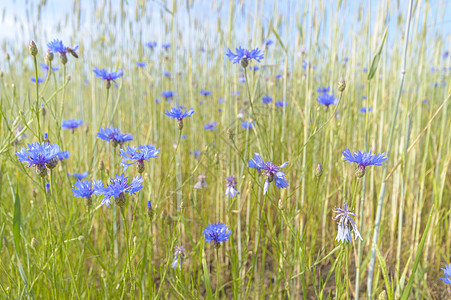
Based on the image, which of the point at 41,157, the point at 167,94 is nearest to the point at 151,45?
the point at 167,94

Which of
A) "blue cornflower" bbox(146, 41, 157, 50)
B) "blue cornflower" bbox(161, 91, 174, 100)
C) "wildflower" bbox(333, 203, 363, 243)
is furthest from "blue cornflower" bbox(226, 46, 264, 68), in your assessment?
"blue cornflower" bbox(146, 41, 157, 50)

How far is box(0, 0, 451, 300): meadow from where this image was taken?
756mm

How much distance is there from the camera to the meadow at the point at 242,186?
756 millimetres

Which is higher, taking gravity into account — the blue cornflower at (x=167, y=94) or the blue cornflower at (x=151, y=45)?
A: the blue cornflower at (x=151, y=45)

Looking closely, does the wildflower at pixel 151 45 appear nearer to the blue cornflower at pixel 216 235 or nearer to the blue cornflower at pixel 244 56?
the blue cornflower at pixel 244 56

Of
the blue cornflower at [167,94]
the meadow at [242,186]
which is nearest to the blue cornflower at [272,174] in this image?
the meadow at [242,186]

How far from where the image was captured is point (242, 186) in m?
1.45

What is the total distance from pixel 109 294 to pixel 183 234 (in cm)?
75

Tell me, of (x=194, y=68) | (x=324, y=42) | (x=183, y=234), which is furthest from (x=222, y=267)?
(x=194, y=68)

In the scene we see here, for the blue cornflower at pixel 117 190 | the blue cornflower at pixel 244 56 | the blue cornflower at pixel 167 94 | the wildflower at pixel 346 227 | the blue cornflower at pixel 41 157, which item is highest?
the blue cornflower at pixel 244 56

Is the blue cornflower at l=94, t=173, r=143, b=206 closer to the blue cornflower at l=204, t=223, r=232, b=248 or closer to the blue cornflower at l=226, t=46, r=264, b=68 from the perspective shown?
the blue cornflower at l=204, t=223, r=232, b=248

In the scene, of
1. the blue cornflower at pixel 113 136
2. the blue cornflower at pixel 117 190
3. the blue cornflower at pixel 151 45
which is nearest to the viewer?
the blue cornflower at pixel 117 190

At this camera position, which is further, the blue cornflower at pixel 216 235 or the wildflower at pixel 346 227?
the blue cornflower at pixel 216 235

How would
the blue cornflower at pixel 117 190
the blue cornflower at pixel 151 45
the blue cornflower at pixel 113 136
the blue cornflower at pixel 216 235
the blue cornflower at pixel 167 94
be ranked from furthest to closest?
the blue cornflower at pixel 151 45
the blue cornflower at pixel 167 94
the blue cornflower at pixel 113 136
the blue cornflower at pixel 216 235
the blue cornflower at pixel 117 190
